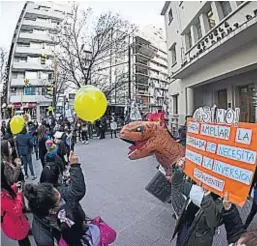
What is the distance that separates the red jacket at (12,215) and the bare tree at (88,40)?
61.8 feet

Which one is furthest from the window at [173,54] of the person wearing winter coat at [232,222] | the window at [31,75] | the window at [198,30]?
the window at [31,75]

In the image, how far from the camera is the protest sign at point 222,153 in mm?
2137

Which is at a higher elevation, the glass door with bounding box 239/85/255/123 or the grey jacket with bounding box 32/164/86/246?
the glass door with bounding box 239/85/255/123

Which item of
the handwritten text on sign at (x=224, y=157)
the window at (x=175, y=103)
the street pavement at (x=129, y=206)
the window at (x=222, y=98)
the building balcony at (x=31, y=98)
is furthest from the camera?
the building balcony at (x=31, y=98)

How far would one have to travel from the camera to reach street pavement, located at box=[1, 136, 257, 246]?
455 centimetres

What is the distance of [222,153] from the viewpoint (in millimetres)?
2434

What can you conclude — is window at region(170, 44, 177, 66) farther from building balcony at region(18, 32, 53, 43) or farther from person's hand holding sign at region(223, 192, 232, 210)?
building balcony at region(18, 32, 53, 43)

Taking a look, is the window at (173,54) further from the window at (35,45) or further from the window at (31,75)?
the window at (31,75)

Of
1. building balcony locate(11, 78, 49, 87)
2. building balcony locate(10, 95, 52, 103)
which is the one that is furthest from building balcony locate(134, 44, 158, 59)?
building balcony locate(10, 95, 52, 103)

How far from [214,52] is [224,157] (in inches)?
281

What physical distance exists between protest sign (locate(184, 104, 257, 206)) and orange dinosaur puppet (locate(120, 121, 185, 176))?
1.30m

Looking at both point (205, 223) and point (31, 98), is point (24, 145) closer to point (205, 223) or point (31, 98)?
point (205, 223)

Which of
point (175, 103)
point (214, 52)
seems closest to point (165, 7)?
point (175, 103)

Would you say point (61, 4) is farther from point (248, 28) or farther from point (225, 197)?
point (225, 197)
